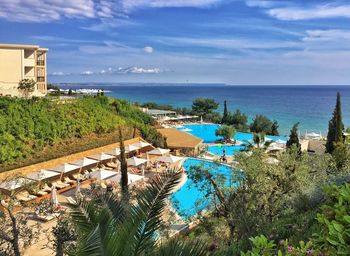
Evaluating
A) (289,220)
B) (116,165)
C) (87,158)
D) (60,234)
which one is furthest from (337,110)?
(60,234)

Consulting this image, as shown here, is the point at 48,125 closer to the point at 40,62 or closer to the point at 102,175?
the point at 102,175

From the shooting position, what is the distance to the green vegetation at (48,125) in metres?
21.7

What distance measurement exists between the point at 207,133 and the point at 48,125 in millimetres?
24192

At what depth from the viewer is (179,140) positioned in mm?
33125

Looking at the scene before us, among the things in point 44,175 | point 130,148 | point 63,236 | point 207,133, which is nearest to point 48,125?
point 130,148

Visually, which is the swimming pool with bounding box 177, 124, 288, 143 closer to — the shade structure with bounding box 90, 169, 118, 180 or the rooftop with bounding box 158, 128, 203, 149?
the rooftop with bounding box 158, 128, 203, 149

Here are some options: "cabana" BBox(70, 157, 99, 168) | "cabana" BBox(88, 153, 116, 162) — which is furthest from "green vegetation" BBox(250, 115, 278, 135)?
"cabana" BBox(70, 157, 99, 168)

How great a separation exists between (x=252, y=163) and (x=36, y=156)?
15.4 metres

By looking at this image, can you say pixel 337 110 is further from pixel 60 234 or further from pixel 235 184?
pixel 60 234

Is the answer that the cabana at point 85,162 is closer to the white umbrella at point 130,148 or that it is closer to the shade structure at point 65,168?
the shade structure at point 65,168

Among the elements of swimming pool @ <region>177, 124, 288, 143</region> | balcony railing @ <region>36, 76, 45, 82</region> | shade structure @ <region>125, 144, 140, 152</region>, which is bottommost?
swimming pool @ <region>177, 124, 288, 143</region>

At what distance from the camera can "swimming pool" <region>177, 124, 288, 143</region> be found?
42.0 metres

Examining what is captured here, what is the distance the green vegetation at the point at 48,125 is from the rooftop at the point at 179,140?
47.0 inches

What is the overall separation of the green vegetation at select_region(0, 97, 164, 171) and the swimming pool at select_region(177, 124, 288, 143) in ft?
35.1
